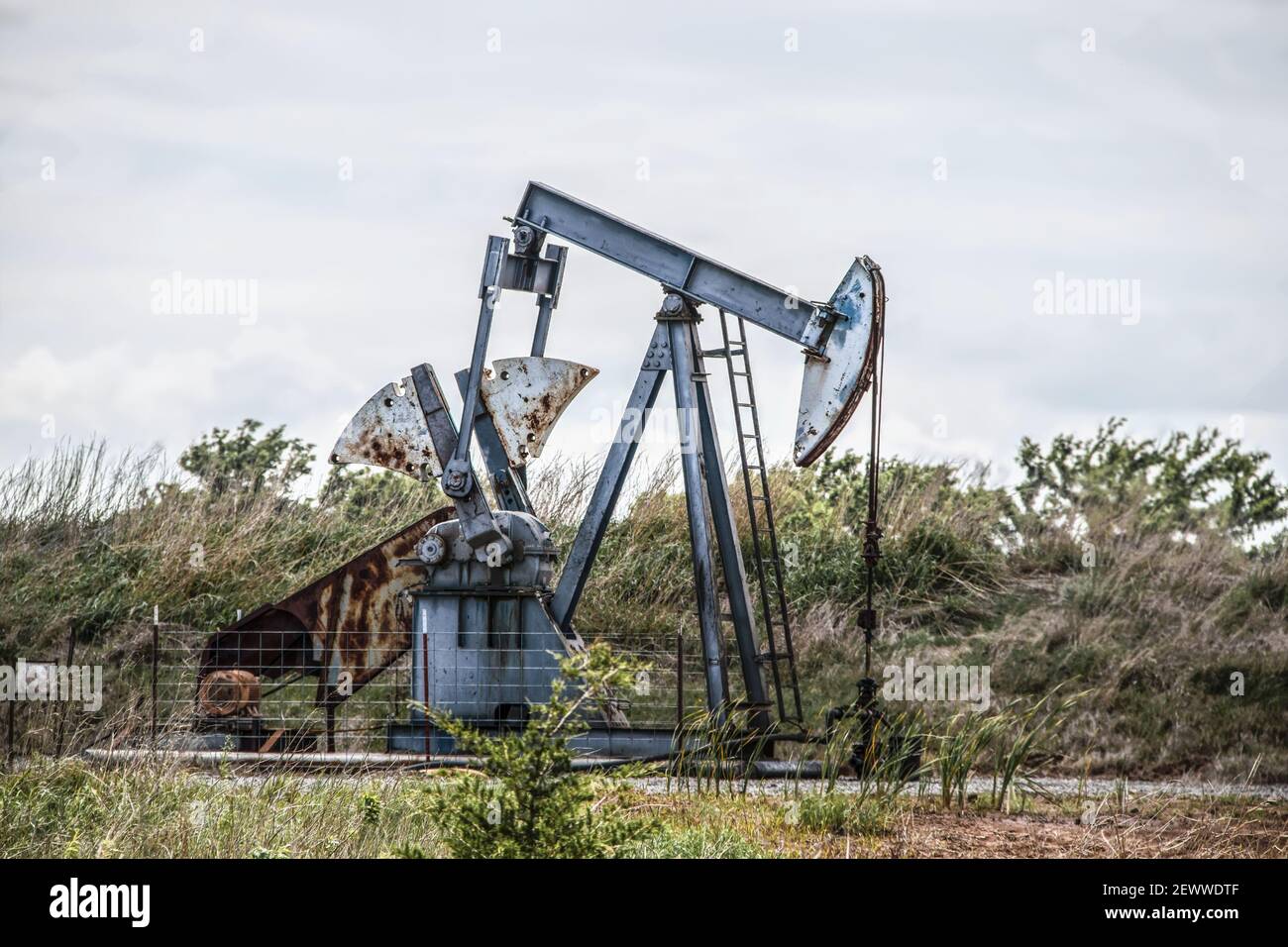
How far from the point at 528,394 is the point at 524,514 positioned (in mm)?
1000

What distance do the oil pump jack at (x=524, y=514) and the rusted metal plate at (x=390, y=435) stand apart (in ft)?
0.04

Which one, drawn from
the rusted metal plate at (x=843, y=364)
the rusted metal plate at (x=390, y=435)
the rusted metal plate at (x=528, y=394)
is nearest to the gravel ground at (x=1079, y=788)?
the rusted metal plate at (x=843, y=364)

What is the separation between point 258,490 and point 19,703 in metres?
5.37

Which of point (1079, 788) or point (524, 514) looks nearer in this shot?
point (1079, 788)

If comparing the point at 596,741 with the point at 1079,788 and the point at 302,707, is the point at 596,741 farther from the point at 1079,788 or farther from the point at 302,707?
the point at 302,707

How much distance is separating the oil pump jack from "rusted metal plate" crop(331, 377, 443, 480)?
0.01 meters

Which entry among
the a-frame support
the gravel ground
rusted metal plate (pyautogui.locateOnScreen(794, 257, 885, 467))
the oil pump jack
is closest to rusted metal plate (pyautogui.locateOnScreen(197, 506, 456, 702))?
the oil pump jack

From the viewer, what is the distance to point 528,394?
40.7ft

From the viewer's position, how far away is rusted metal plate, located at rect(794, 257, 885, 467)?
11.1 metres

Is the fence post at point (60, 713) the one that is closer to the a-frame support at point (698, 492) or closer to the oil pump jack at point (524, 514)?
the oil pump jack at point (524, 514)

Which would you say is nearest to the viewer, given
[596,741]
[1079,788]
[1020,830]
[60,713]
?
[1020,830]

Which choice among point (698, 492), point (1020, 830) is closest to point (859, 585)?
point (698, 492)

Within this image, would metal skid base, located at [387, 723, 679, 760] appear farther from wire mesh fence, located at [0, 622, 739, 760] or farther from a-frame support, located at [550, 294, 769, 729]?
a-frame support, located at [550, 294, 769, 729]
